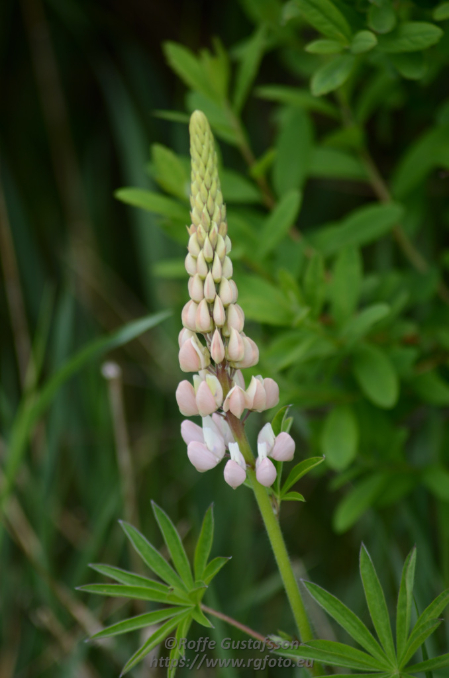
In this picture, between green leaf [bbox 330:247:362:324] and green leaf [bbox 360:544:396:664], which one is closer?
green leaf [bbox 360:544:396:664]

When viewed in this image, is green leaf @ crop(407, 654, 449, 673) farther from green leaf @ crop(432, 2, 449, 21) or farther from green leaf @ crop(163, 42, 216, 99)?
green leaf @ crop(163, 42, 216, 99)

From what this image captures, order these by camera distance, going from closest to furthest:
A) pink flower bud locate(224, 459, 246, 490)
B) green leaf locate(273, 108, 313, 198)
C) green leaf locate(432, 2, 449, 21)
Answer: pink flower bud locate(224, 459, 246, 490), green leaf locate(432, 2, 449, 21), green leaf locate(273, 108, 313, 198)

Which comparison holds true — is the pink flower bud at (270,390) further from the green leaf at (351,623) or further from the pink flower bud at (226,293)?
the green leaf at (351,623)

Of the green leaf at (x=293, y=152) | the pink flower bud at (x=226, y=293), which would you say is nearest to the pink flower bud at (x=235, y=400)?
the pink flower bud at (x=226, y=293)

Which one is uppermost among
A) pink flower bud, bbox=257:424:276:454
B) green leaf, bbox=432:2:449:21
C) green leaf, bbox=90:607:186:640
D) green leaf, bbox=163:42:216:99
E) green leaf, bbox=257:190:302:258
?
green leaf, bbox=163:42:216:99

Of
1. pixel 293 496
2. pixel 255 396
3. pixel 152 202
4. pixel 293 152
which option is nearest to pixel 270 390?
pixel 255 396

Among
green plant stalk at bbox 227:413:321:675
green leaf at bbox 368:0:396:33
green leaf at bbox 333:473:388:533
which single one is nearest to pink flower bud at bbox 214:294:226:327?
green plant stalk at bbox 227:413:321:675

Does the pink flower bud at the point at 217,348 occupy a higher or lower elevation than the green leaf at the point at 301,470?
higher

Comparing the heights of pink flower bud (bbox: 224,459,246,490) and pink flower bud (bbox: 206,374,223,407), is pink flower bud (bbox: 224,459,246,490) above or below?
below
